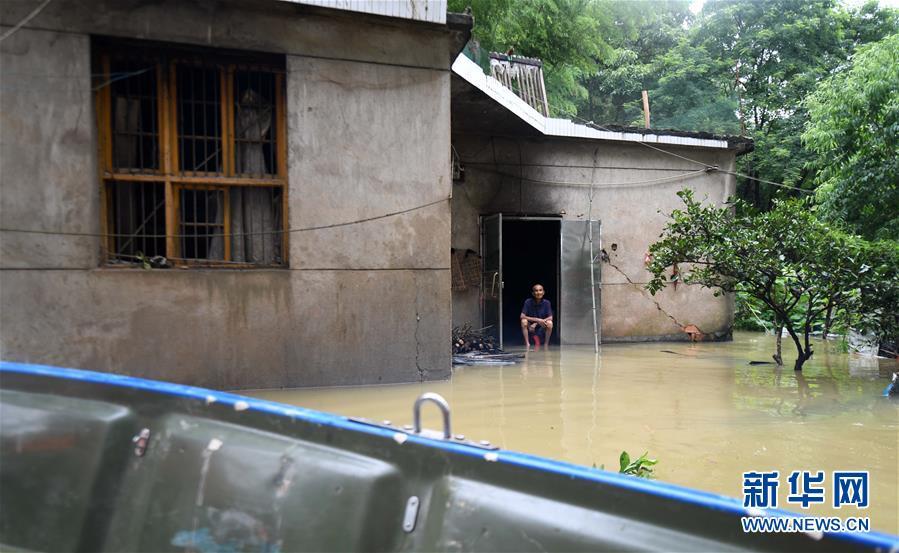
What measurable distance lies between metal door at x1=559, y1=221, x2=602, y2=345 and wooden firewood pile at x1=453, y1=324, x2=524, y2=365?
1607mm

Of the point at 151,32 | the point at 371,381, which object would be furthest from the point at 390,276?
the point at 151,32

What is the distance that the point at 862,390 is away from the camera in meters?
7.27

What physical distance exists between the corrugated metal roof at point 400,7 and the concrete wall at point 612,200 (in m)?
4.47

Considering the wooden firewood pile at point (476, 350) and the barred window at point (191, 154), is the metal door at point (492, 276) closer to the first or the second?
the wooden firewood pile at point (476, 350)

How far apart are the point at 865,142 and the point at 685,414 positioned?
7.12 metres

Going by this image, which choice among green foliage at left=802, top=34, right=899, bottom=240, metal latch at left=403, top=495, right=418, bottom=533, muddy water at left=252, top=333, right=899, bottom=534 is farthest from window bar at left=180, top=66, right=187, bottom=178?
green foliage at left=802, top=34, right=899, bottom=240

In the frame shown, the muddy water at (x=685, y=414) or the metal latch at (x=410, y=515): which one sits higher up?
the metal latch at (x=410, y=515)

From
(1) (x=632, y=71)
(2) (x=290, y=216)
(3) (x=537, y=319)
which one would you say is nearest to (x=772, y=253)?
(3) (x=537, y=319)

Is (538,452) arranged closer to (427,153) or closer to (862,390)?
(427,153)

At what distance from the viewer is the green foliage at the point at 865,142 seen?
9742 millimetres

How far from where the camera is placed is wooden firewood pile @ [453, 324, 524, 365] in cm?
925

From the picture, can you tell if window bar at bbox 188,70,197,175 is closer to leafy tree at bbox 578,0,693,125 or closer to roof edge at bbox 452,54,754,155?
roof edge at bbox 452,54,754,155

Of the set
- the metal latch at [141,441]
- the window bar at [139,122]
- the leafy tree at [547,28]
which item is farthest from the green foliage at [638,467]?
the leafy tree at [547,28]

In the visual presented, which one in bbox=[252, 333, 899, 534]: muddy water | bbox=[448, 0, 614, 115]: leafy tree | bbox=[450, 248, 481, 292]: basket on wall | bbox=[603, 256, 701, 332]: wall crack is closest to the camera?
bbox=[252, 333, 899, 534]: muddy water
